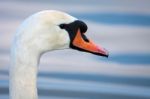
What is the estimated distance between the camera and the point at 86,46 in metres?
5.19

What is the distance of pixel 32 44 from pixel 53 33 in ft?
0.57

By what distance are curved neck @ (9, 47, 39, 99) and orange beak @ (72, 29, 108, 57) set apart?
36 centimetres

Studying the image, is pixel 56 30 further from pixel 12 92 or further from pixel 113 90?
pixel 113 90

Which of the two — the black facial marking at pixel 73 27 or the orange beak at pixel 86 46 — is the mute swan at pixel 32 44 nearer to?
the black facial marking at pixel 73 27

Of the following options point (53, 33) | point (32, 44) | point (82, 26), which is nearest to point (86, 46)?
point (82, 26)

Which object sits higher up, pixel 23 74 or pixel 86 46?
pixel 86 46

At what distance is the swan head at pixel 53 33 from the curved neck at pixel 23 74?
57mm

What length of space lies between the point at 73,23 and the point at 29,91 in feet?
1.59

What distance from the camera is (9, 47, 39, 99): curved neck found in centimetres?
488

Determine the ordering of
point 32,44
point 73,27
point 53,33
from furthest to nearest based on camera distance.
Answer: point 73,27, point 53,33, point 32,44

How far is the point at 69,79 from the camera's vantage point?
27.1 ft

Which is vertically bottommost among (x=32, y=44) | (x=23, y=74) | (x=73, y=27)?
(x=23, y=74)

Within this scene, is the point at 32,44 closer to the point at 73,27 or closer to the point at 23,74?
the point at 23,74

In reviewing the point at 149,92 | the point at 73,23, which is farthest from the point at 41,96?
the point at 73,23
